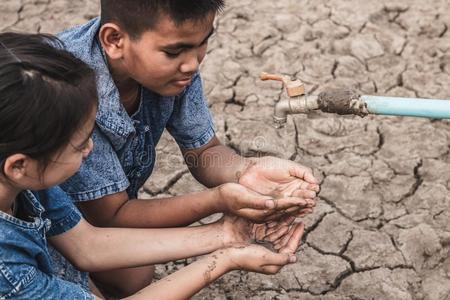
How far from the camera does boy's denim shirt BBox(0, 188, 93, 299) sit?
147cm

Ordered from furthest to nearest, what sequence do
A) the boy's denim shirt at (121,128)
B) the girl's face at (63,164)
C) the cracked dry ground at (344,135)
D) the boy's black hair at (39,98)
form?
the cracked dry ground at (344,135) → the boy's denim shirt at (121,128) → the girl's face at (63,164) → the boy's black hair at (39,98)

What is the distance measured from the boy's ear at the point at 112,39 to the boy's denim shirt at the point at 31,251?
42 cm

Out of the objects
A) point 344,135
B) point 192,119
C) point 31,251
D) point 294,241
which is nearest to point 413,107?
point 294,241

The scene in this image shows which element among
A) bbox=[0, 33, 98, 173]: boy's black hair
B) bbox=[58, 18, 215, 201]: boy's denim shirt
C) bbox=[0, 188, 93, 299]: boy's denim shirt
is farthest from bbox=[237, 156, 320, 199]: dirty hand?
bbox=[0, 33, 98, 173]: boy's black hair

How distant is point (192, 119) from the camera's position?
7.01 ft

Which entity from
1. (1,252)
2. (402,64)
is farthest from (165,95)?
(402,64)

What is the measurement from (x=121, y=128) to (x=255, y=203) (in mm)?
454

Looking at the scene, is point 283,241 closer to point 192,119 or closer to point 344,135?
point 192,119

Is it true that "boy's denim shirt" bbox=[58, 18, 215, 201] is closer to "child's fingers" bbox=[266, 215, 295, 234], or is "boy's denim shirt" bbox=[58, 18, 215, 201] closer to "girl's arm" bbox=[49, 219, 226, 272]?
"girl's arm" bbox=[49, 219, 226, 272]

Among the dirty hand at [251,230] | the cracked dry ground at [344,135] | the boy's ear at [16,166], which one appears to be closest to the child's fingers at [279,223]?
the dirty hand at [251,230]

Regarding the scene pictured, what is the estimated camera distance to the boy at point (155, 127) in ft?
5.77

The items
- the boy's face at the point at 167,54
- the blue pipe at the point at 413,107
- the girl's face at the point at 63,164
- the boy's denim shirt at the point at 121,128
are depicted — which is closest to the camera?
the girl's face at the point at 63,164

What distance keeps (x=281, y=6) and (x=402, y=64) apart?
0.81 m

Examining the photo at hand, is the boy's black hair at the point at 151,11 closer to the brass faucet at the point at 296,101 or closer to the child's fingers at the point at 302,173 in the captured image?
the brass faucet at the point at 296,101
